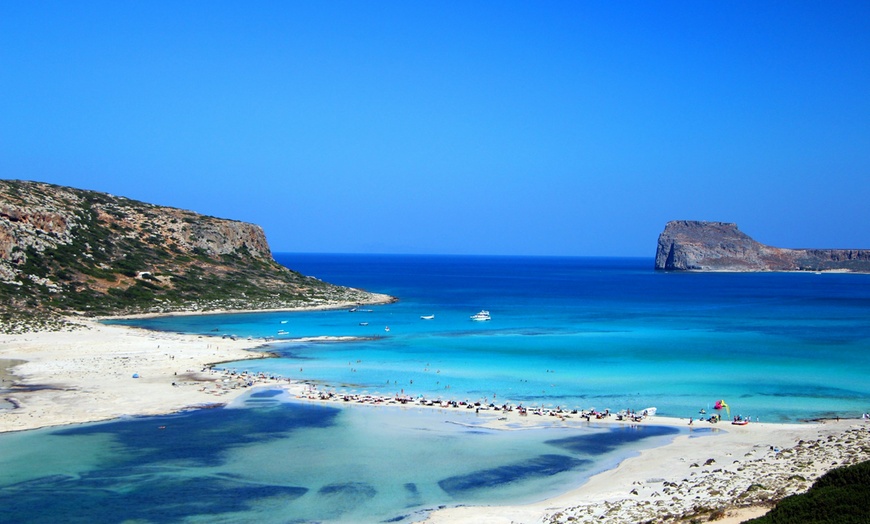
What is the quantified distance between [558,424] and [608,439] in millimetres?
3383

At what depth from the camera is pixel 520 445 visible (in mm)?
32938

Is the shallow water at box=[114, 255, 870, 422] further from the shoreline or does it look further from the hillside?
the hillside

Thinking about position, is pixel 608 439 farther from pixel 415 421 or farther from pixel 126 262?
pixel 126 262

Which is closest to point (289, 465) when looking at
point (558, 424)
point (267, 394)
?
point (558, 424)

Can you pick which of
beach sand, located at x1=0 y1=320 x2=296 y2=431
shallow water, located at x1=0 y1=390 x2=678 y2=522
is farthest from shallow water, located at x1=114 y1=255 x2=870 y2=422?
shallow water, located at x1=0 y1=390 x2=678 y2=522

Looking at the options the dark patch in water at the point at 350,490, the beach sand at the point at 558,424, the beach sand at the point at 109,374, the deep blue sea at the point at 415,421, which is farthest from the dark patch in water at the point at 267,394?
the dark patch in water at the point at 350,490

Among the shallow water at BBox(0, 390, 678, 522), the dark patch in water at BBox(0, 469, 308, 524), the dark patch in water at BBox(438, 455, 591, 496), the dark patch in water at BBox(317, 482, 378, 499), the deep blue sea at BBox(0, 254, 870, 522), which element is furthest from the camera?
the dark patch in water at BBox(438, 455, 591, 496)

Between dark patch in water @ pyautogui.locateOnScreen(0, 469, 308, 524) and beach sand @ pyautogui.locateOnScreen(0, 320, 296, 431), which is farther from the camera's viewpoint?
beach sand @ pyautogui.locateOnScreen(0, 320, 296, 431)

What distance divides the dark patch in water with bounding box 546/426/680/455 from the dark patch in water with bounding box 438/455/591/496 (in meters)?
1.67

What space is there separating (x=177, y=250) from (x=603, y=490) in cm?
9788

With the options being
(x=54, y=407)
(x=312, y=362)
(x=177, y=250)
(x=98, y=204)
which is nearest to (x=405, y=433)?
(x=54, y=407)

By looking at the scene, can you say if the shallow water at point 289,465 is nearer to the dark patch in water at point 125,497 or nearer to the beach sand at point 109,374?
the dark patch in water at point 125,497

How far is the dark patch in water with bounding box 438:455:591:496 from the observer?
27375 mm

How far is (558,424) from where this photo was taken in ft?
121
